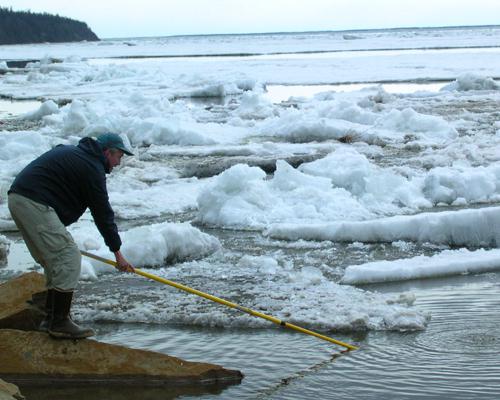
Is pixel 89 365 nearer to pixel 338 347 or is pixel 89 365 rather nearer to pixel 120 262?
pixel 120 262

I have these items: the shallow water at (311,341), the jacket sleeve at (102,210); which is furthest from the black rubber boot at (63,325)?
the jacket sleeve at (102,210)

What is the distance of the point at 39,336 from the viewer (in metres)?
4.96

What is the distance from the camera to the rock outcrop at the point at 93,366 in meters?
4.88

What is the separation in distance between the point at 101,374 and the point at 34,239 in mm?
895

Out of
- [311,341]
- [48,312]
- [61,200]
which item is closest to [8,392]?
[48,312]

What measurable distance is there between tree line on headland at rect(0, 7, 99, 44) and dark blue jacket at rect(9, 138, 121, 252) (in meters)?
112

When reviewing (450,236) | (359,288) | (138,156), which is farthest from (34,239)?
(138,156)

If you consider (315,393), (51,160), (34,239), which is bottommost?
(315,393)

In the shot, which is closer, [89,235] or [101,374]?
[101,374]

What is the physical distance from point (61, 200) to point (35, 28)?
387 ft

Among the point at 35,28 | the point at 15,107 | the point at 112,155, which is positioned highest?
the point at 35,28

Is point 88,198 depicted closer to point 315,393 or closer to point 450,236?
point 315,393

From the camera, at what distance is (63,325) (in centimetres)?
489

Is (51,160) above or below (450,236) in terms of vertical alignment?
above
